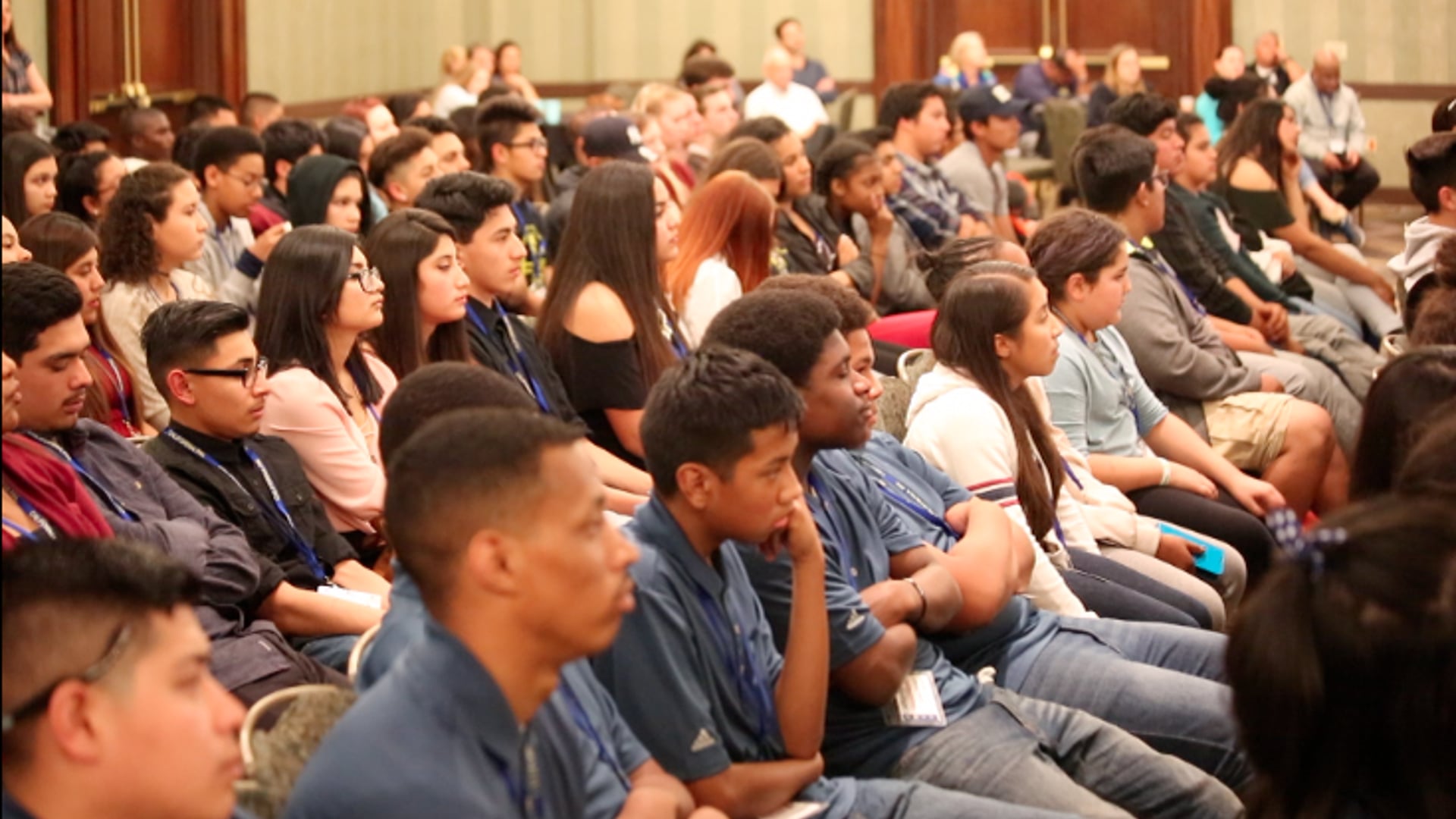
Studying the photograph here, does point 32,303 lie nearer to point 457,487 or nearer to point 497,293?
point 457,487

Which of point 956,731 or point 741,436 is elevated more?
point 741,436

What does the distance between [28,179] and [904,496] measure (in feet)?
12.1

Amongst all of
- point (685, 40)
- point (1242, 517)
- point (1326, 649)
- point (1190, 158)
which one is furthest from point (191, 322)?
point (685, 40)

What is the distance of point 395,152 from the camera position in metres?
6.42

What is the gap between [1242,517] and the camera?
14.3 feet

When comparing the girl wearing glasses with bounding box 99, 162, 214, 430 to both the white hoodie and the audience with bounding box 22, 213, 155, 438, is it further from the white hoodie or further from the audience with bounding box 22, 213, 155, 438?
the white hoodie

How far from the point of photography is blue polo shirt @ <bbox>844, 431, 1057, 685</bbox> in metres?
3.14

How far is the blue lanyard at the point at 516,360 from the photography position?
4.16m

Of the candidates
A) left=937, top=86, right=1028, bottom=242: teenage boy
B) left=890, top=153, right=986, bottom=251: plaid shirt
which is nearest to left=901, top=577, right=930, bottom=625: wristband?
left=890, top=153, right=986, bottom=251: plaid shirt

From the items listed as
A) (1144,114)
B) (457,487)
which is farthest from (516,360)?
(1144,114)

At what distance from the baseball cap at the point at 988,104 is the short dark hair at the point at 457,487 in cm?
609

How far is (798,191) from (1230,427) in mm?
2069

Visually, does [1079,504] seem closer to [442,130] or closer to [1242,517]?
[1242,517]

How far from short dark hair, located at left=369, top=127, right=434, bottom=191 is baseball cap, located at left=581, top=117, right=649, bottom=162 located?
57cm
